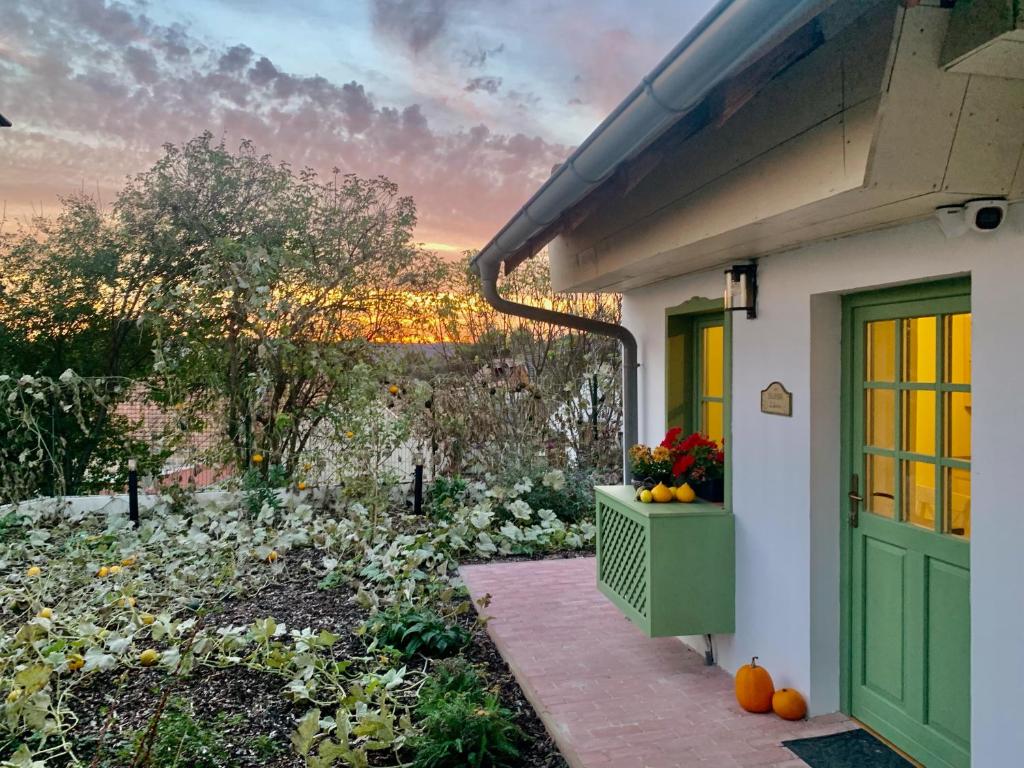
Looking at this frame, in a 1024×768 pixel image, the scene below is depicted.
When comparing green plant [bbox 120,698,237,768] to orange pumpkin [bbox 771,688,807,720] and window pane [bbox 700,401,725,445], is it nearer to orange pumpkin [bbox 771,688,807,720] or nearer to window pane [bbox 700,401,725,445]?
orange pumpkin [bbox 771,688,807,720]

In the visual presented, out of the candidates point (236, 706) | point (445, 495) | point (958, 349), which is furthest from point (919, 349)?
point (445, 495)

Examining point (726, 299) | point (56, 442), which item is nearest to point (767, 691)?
point (726, 299)

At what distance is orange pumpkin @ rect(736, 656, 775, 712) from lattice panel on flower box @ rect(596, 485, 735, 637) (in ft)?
1.22

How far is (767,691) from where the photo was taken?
3.64 meters

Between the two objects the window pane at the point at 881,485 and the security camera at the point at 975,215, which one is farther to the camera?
the window pane at the point at 881,485

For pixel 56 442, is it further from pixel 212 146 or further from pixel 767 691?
pixel 767 691

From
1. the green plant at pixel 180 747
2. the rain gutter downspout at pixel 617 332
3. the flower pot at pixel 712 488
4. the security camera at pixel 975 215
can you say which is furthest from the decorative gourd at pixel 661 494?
the green plant at pixel 180 747

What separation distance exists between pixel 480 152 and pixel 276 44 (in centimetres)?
254

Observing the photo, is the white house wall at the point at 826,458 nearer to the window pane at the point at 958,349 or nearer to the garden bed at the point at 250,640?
the window pane at the point at 958,349

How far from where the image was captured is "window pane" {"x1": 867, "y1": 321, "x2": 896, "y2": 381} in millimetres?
3174

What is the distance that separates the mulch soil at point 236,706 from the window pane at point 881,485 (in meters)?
1.78

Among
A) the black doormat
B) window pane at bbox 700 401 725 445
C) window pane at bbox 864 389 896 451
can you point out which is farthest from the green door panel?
window pane at bbox 700 401 725 445

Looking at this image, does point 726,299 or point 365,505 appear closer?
point 726,299

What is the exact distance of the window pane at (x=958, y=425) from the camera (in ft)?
9.02
